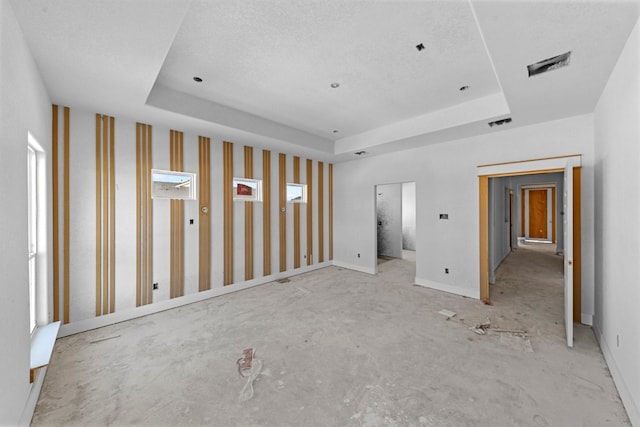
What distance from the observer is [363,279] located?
512cm

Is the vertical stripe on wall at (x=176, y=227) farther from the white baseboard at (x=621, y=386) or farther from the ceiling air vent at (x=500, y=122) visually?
the white baseboard at (x=621, y=386)

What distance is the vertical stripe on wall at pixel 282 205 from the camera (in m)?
5.19

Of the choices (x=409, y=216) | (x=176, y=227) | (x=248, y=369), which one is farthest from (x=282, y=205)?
(x=409, y=216)

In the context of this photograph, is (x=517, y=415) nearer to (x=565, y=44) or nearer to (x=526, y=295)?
(x=565, y=44)

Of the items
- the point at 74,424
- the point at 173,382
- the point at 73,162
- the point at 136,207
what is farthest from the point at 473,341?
the point at 73,162

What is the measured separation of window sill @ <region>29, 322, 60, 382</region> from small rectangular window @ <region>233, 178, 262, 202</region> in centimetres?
275

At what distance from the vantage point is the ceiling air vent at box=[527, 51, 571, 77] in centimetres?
202

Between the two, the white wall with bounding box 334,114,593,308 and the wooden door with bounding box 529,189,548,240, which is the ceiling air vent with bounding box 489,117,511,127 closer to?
the white wall with bounding box 334,114,593,308

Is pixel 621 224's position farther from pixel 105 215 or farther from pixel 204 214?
pixel 105 215

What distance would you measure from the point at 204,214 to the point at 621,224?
189 inches

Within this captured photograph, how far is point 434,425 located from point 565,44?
2866 millimetres

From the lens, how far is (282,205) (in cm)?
523

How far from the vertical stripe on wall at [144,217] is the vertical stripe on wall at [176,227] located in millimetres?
267

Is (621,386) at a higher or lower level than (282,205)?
lower
